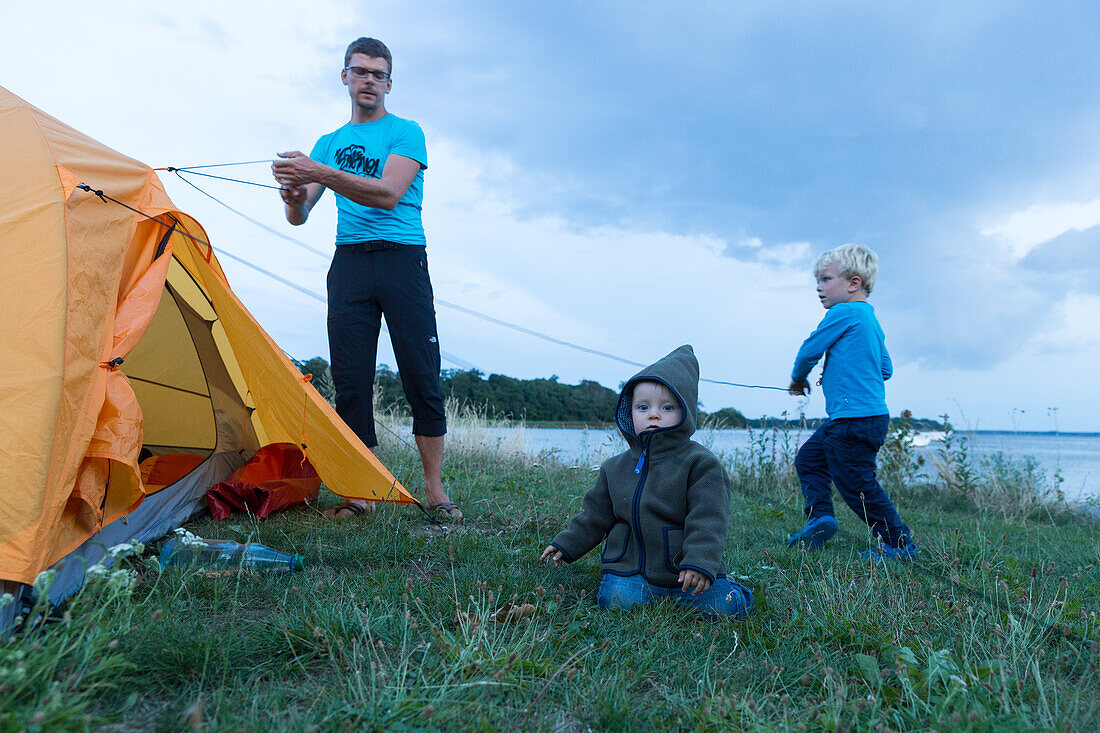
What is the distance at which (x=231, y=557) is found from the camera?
2738 millimetres

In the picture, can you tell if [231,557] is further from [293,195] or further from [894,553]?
[894,553]

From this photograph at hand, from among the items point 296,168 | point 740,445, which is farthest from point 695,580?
point 740,445

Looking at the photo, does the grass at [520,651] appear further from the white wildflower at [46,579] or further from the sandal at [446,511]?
the sandal at [446,511]

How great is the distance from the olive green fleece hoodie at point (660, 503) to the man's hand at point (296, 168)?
174 cm

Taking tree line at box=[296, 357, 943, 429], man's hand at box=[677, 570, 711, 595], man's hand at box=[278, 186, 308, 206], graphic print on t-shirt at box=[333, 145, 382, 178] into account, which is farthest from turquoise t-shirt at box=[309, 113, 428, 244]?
tree line at box=[296, 357, 943, 429]

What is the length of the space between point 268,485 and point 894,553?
3316 mm

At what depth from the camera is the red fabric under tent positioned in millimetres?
3857

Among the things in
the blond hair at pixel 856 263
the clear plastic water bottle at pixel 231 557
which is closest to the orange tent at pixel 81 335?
the clear plastic water bottle at pixel 231 557

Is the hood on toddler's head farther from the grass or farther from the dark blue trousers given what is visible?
the dark blue trousers

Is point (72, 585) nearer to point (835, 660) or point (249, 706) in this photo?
point (249, 706)

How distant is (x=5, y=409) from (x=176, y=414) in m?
2.25

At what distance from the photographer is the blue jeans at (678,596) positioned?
2.47 meters

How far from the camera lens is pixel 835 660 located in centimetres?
209

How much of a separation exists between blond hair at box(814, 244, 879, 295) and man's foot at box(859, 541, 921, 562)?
1.38m
